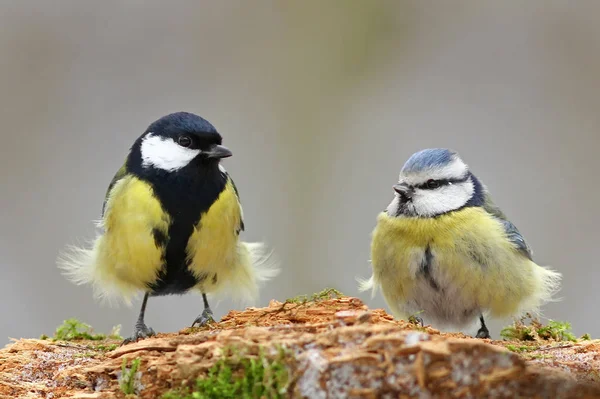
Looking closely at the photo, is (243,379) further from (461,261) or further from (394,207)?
(394,207)

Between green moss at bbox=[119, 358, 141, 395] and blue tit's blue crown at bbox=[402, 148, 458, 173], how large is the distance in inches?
62.6

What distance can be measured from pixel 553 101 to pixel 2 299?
12.1 feet

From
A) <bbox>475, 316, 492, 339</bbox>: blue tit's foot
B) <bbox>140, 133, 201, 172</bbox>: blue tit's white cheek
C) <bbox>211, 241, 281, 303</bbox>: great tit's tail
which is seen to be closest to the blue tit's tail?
<bbox>475, 316, 492, 339</bbox>: blue tit's foot

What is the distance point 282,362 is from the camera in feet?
4.40

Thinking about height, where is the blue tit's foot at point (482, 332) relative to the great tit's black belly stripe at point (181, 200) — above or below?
below

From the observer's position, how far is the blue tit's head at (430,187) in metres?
2.87

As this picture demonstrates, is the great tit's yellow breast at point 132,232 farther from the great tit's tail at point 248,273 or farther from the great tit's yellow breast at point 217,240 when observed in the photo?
the great tit's tail at point 248,273

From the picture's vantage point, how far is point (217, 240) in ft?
8.84

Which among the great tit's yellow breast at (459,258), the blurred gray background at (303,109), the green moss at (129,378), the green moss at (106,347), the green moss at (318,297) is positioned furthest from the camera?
the blurred gray background at (303,109)

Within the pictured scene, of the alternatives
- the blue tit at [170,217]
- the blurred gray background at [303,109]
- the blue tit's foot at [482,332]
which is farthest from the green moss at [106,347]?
the blurred gray background at [303,109]

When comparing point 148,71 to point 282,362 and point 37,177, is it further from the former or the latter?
point 282,362

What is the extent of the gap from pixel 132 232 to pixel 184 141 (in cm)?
38

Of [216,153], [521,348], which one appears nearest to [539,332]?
[521,348]

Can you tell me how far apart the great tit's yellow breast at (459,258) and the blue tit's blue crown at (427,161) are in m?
0.20
